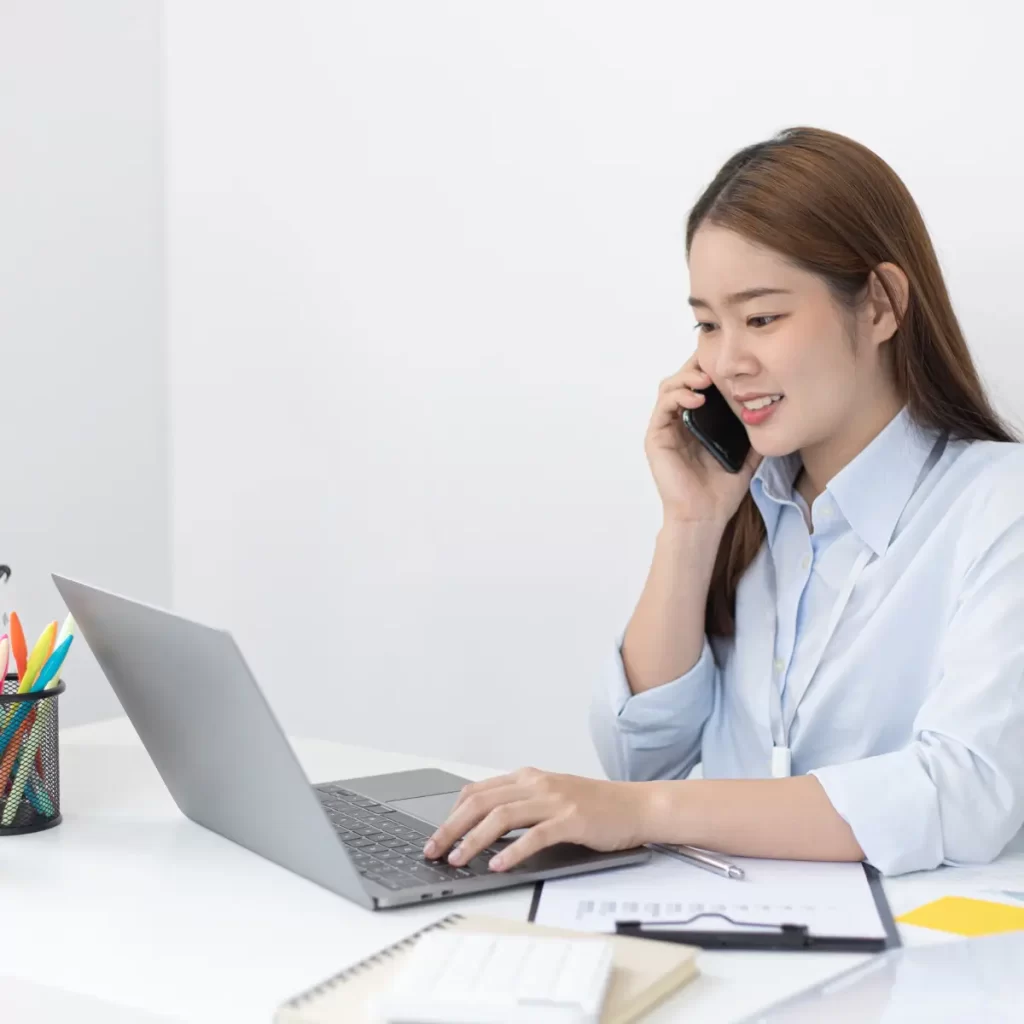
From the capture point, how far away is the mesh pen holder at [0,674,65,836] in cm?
108

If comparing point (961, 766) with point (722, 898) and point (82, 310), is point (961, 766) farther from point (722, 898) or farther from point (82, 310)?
point (82, 310)

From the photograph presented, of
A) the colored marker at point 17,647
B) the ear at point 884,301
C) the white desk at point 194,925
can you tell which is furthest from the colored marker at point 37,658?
the ear at point 884,301

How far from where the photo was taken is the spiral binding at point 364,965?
2.25 ft

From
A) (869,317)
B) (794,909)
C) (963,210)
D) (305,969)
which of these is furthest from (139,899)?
(963,210)

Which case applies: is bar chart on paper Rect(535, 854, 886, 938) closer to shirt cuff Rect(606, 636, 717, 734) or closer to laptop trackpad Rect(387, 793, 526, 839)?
laptop trackpad Rect(387, 793, 526, 839)

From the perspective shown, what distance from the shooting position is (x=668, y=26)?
6.10 ft

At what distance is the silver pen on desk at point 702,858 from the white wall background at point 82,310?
1.42 meters

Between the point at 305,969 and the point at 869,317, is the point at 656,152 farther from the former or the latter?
the point at 305,969

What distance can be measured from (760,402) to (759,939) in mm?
658

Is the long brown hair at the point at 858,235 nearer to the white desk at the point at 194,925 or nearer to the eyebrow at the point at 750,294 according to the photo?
the eyebrow at the point at 750,294

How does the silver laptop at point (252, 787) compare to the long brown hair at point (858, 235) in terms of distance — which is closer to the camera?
the silver laptop at point (252, 787)

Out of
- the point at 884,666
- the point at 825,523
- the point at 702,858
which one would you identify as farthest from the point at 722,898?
the point at 825,523

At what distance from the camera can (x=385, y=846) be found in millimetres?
1013

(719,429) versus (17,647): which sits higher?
(719,429)
